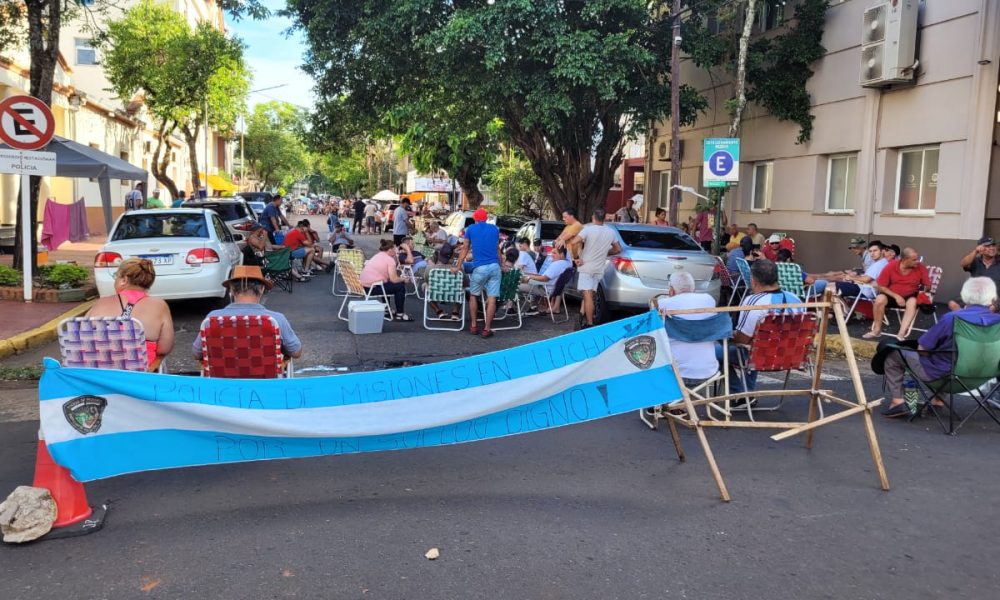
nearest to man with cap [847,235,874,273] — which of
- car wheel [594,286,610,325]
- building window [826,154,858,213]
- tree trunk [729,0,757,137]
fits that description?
building window [826,154,858,213]

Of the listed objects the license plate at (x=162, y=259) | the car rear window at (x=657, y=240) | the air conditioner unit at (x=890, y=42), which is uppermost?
the air conditioner unit at (x=890, y=42)

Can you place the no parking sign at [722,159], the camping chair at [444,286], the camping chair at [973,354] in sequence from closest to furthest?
the camping chair at [973,354], the camping chair at [444,286], the no parking sign at [722,159]

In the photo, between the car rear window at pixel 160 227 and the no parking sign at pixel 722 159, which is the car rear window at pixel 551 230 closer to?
the no parking sign at pixel 722 159

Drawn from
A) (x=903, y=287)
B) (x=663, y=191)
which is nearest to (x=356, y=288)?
(x=903, y=287)

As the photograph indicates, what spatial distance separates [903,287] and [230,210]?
15.0 metres

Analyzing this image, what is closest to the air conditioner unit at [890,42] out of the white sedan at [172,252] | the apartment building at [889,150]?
the apartment building at [889,150]

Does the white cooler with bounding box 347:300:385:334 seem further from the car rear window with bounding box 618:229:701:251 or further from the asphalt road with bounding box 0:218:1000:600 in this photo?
the asphalt road with bounding box 0:218:1000:600

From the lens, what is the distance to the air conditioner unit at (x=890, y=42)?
15.1 m

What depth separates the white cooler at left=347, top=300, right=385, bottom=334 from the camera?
10453 mm

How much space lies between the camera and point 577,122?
71.4 feet

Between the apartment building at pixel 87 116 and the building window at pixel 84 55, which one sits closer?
the apartment building at pixel 87 116

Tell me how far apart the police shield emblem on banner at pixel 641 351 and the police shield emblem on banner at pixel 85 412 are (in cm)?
290

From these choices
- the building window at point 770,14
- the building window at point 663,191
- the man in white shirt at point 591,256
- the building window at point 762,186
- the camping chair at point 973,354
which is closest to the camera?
the camping chair at point 973,354

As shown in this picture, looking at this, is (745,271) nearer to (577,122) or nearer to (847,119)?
(847,119)
